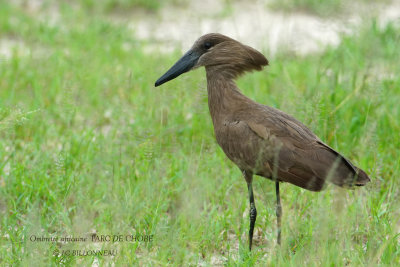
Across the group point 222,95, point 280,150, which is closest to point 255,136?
point 280,150

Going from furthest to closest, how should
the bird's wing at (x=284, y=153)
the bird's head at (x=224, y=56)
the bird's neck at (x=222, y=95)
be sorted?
the bird's head at (x=224, y=56) → the bird's neck at (x=222, y=95) → the bird's wing at (x=284, y=153)

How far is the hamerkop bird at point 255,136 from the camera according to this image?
3441mm

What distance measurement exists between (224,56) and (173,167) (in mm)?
1005

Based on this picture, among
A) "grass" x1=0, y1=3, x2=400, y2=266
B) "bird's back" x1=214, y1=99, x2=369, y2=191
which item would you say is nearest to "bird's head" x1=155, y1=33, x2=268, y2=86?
"bird's back" x1=214, y1=99, x2=369, y2=191

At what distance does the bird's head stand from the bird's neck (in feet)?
0.13

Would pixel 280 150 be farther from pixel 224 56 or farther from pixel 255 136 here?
pixel 224 56

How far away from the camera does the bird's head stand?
3924 millimetres

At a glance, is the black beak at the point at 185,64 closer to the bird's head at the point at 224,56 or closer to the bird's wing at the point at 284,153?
the bird's head at the point at 224,56

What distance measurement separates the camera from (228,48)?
12.9 feet

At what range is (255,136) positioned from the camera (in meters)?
3.57

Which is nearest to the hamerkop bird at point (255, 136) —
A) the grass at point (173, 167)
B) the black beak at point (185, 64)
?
the black beak at point (185, 64)

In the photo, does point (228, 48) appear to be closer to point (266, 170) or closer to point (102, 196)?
point (266, 170)

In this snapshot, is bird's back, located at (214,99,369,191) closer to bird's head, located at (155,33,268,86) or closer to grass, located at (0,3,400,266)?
grass, located at (0,3,400,266)

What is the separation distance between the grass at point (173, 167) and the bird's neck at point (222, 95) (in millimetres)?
397
